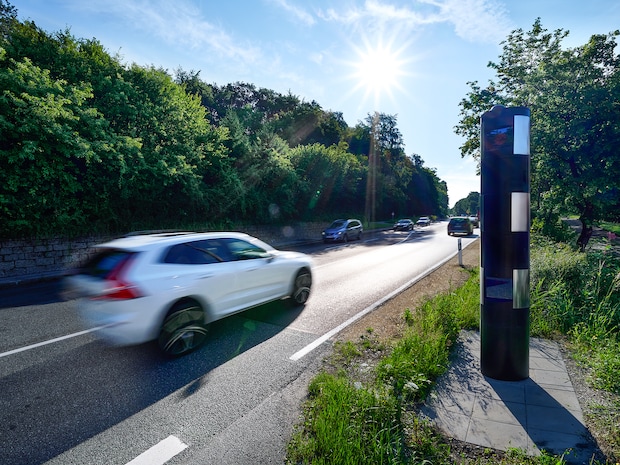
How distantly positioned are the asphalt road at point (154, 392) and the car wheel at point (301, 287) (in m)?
0.52

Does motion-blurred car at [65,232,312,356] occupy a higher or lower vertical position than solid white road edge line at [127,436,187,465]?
higher

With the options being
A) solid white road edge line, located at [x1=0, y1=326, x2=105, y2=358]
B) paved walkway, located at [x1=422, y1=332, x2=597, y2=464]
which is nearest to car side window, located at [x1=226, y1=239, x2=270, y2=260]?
solid white road edge line, located at [x1=0, y1=326, x2=105, y2=358]

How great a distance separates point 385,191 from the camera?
159 feet

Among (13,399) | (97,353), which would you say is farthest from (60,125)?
(13,399)

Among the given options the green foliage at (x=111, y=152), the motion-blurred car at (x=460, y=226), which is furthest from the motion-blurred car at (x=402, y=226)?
the green foliage at (x=111, y=152)

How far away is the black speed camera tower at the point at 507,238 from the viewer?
347cm

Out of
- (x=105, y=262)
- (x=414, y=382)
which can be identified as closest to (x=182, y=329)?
(x=105, y=262)

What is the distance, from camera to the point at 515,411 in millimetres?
2959

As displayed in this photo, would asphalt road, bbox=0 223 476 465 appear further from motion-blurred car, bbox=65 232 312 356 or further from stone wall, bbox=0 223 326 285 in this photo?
stone wall, bbox=0 223 326 285

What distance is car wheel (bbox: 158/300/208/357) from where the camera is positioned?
4.23 metres

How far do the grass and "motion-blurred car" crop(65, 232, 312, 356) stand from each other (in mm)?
1914

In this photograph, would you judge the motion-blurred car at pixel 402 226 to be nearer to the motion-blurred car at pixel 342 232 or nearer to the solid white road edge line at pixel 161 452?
the motion-blurred car at pixel 342 232

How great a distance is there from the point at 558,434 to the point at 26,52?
58.6ft

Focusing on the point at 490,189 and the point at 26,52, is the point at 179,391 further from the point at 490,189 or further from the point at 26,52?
the point at 26,52
